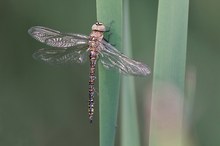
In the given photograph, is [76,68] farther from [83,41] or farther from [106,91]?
[106,91]

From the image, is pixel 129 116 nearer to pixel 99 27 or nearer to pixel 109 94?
pixel 109 94

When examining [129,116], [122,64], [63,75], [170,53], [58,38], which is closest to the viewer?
[170,53]

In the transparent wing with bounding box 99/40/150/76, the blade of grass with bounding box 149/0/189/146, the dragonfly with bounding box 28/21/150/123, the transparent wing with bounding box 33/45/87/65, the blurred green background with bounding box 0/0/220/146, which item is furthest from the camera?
the blurred green background with bounding box 0/0/220/146

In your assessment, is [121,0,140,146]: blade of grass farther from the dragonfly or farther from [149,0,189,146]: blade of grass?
the dragonfly

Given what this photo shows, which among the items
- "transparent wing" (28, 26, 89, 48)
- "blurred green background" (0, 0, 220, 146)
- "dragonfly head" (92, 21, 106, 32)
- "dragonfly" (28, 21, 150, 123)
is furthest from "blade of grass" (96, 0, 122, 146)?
"blurred green background" (0, 0, 220, 146)

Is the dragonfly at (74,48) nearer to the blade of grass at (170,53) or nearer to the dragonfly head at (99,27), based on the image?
the dragonfly head at (99,27)

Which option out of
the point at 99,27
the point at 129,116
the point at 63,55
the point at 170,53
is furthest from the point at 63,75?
the point at 170,53
